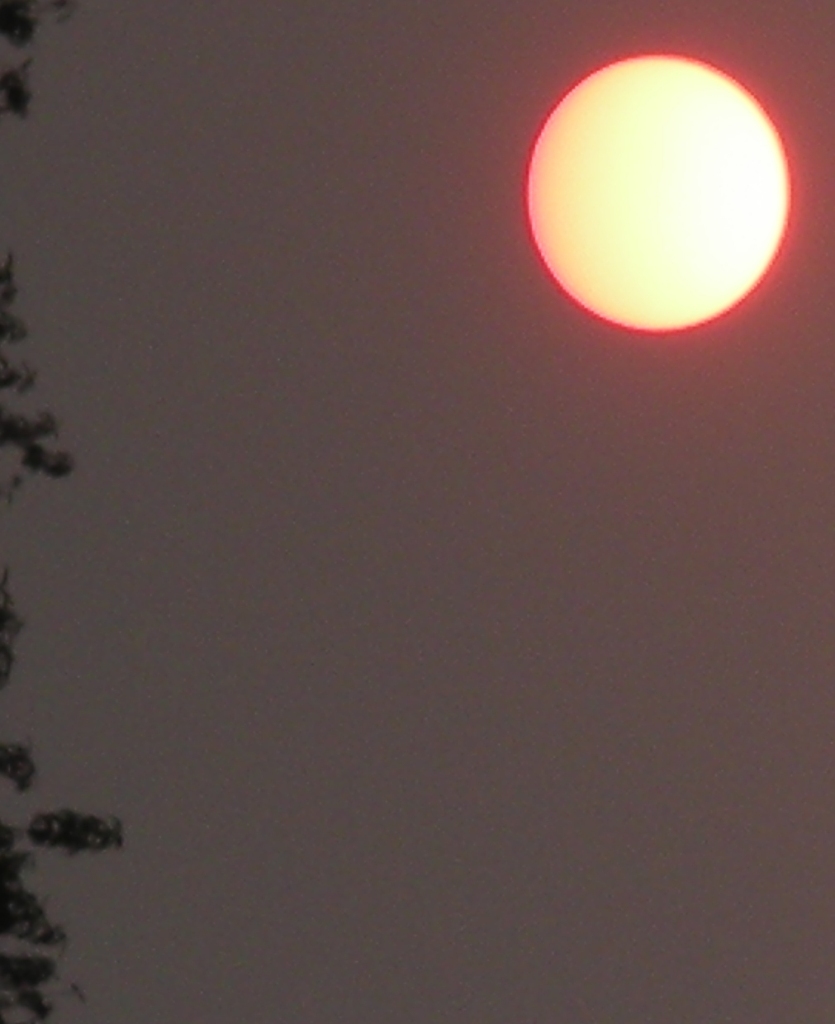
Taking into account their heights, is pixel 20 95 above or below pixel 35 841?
above

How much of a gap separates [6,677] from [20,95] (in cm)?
286

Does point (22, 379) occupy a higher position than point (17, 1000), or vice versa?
point (22, 379)

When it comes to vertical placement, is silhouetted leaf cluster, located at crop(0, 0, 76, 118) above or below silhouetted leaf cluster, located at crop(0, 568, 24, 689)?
above

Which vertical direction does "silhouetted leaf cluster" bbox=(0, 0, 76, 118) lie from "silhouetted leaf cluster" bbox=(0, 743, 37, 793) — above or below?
above

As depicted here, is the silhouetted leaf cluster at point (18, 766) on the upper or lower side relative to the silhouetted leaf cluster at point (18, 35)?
lower

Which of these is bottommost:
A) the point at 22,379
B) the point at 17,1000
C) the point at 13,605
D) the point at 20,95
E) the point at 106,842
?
the point at 17,1000

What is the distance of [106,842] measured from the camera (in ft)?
39.7

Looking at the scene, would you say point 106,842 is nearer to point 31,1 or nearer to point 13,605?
point 13,605

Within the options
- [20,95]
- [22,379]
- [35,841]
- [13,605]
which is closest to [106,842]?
[35,841]

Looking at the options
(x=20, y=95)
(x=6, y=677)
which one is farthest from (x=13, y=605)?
(x=20, y=95)

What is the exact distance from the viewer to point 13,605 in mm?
12578

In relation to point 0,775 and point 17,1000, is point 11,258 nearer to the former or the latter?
point 0,775

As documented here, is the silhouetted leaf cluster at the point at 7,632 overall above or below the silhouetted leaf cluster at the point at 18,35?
below

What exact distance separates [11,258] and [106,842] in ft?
9.60
